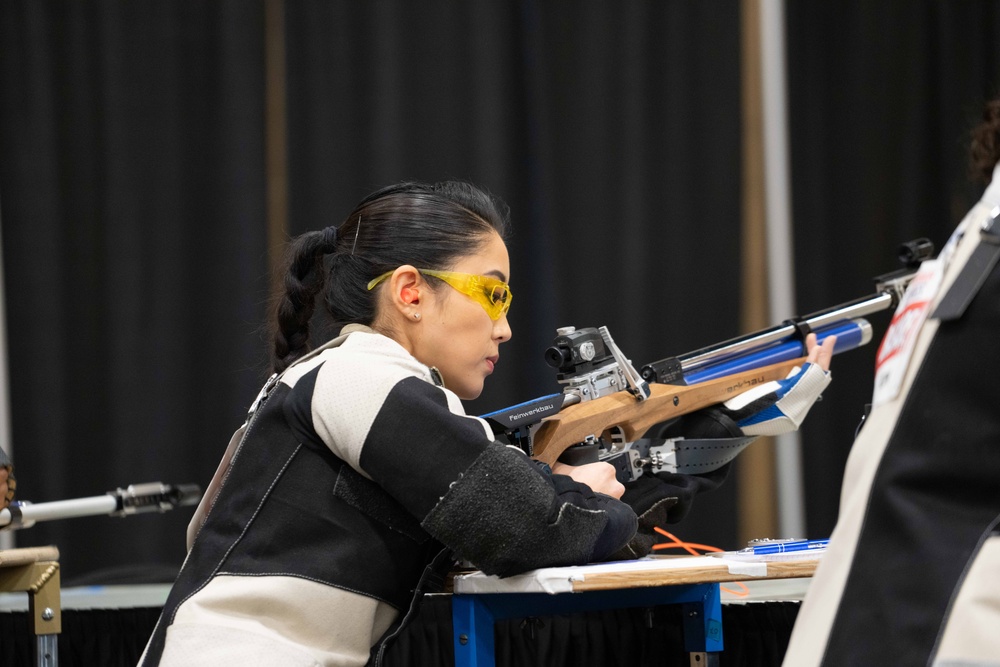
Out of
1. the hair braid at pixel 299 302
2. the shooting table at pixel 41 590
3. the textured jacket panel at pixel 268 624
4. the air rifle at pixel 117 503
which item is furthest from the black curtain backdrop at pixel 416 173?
the textured jacket panel at pixel 268 624

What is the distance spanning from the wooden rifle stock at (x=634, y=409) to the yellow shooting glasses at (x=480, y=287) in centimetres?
23

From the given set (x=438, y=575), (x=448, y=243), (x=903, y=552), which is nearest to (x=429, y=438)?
(x=438, y=575)

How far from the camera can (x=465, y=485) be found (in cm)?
124

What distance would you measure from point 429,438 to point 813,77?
294 centimetres

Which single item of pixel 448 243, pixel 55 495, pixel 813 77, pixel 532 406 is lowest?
pixel 55 495

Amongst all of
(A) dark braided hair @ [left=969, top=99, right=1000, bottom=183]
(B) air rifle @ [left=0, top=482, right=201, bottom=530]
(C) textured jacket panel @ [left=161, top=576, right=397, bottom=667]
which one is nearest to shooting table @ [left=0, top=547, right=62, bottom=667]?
(B) air rifle @ [left=0, top=482, right=201, bottom=530]

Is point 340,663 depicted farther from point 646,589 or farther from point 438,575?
point 646,589

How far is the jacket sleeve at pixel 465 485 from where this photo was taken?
124 cm

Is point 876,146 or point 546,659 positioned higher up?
point 876,146

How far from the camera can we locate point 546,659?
1991 mm

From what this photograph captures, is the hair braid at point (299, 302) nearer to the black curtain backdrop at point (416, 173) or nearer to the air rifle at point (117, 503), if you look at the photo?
the air rifle at point (117, 503)

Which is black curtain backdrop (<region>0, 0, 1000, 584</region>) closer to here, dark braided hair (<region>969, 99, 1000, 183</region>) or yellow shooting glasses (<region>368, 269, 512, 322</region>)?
yellow shooting glasses (<region>368, 269, 512, 322</region>)

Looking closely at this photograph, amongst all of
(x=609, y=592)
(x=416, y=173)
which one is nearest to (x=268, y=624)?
(x=609, y=592)

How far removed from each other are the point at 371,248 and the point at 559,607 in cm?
58
